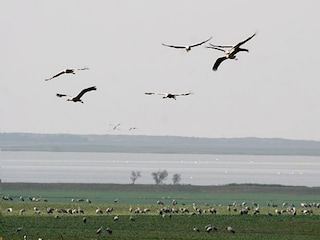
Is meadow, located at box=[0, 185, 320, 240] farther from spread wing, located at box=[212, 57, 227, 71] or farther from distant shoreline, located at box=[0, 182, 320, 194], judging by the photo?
distant shoreline, located at box=[0, 182, 320, 194]

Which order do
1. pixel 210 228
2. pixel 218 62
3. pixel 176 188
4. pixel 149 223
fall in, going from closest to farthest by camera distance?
1. pixel 218 62
2. pixel 210 228
3. pixel 149 223
4. pixel 176 188

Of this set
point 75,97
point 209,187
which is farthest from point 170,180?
point 75,97

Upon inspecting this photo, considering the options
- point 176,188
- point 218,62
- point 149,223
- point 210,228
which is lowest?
point 210,228

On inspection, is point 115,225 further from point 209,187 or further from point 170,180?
point 170,180

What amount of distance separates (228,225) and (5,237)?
15.4 metres

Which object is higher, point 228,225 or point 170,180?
point 170,180

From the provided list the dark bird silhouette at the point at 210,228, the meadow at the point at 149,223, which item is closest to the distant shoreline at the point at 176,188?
the meadow at the point at 149,223

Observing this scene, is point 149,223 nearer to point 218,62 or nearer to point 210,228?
point 210,228

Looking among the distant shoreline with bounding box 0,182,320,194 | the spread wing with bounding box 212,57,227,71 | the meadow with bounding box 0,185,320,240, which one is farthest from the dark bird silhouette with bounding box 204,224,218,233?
the distant shoreline with bounding box 0,182,320,194

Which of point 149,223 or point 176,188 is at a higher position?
point 176,188

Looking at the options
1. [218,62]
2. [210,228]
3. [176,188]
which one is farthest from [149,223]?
[176,188]

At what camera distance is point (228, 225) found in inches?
2827

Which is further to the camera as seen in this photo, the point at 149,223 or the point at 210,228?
the point at 149,223

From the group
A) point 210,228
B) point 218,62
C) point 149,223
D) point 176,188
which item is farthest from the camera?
point 176,188
